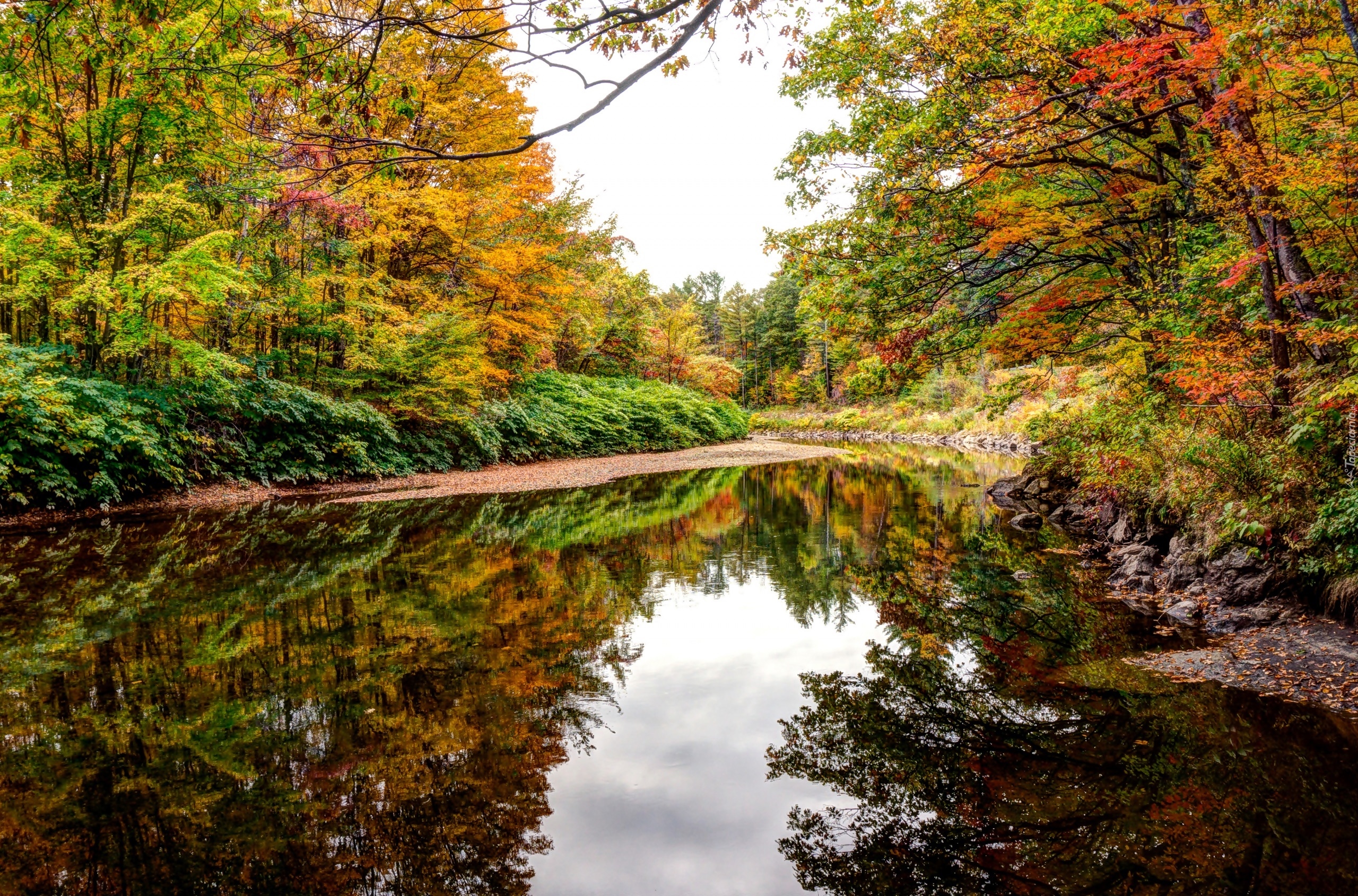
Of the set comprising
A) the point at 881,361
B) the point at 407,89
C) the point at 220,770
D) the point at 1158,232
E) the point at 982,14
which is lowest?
the point at 220,770

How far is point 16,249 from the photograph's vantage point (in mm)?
8625

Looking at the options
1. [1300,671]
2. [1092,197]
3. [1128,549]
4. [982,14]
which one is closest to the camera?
[1300,671]

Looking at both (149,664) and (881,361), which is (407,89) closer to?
(149,664)

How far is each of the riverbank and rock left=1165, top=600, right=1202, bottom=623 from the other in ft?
36.1

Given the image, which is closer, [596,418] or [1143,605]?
[1143,605]

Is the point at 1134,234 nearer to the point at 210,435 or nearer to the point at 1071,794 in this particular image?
the point at 1071,794

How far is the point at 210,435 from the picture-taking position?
11234 mm

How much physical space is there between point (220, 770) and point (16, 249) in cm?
954

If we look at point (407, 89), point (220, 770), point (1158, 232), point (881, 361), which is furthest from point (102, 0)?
point (1158, 232)

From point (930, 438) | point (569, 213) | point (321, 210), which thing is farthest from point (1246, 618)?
point (930, 438)

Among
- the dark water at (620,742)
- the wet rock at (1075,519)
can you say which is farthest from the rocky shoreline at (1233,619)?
the wet rock at (1075,519)

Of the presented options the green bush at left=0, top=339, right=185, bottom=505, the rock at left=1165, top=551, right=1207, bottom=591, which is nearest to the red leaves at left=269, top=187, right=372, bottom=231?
the green bush at left=0, top=339, right=185, bottom=505

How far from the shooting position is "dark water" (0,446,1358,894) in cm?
252

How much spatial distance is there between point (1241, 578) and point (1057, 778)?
3.59 meters
